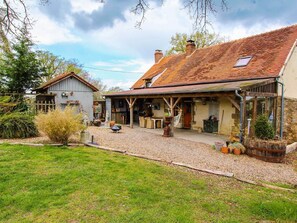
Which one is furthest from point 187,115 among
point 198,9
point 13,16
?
point 13,16

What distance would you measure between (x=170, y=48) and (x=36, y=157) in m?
21.7

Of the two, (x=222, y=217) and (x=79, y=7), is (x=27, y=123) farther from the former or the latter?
(x=222, y=217)

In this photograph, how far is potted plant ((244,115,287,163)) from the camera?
6.50 meters

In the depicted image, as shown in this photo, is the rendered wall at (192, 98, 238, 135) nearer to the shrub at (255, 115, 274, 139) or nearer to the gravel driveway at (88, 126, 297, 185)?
the gravel driveway at (88, 126, 297, 185)

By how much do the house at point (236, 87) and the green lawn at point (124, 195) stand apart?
4334 mm

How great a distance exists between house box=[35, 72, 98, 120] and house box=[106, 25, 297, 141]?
64.8 inches

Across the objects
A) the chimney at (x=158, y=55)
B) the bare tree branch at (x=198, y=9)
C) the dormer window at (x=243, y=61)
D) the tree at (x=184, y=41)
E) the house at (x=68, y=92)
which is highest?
the tree at (x=184, y=41)

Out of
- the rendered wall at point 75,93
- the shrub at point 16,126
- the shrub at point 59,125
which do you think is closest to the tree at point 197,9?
the shrub at point 59,125

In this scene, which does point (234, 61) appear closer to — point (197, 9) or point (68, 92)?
point (197, 9)

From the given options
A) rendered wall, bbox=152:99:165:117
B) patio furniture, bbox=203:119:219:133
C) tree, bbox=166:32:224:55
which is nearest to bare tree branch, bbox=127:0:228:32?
patio furniture, bbox=203:119:219:133

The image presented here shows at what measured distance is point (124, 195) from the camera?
329 cm

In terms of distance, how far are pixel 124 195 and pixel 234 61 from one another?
36.7 ft

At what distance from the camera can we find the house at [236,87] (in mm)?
8480

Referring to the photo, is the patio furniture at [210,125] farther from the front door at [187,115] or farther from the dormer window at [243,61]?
the dormer window at [243,61]
